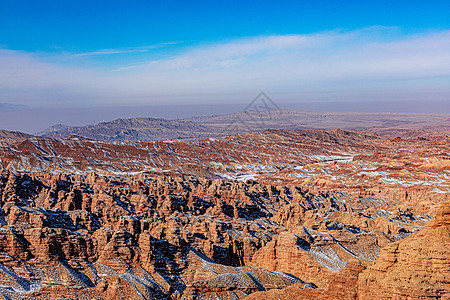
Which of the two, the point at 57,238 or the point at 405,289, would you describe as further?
the point at 57,238

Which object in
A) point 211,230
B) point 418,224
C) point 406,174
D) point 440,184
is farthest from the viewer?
point 406,174

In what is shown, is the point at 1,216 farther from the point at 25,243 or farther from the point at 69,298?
the point at 69,298

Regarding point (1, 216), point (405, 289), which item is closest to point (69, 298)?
point (1, 216)

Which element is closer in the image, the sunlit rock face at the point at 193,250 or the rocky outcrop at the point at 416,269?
the rocky outcrop at the point at 416,269

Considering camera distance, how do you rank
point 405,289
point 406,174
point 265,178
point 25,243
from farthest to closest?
1. point 265,178
2. point 406,174
3. point 25,243
4. point 405,289

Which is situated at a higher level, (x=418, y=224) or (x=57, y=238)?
(x=57, y=238)

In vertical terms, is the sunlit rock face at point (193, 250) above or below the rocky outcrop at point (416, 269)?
below

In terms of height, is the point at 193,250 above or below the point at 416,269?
below

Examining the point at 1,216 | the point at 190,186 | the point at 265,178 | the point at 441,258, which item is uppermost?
the point at 441,258

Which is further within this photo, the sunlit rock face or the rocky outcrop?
the sunlit rock face

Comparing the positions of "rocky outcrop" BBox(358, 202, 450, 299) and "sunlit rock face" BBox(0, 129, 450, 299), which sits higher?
"rocky outcrop" BBox(358, 202, 450, 299)

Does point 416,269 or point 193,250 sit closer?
point 416,269
